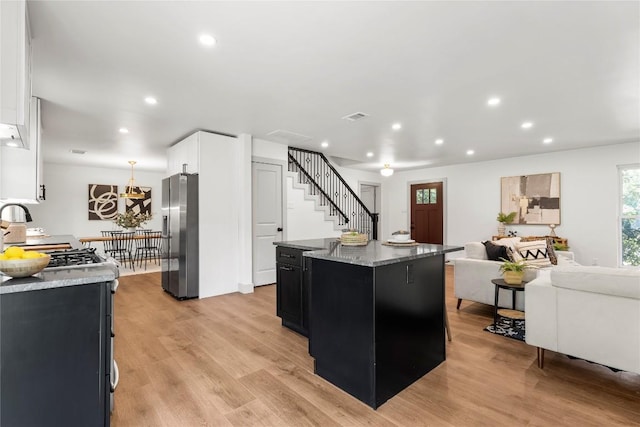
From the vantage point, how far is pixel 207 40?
2.32 m

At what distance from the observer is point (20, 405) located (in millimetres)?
1362

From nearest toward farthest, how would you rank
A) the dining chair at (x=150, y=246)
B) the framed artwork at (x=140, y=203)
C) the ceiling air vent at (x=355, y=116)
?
1. the ceiling air vent at (x=355, y=116)
2. the dining chair at (x=150, y=246)
3. the framed artwork at (x=140, y=203)

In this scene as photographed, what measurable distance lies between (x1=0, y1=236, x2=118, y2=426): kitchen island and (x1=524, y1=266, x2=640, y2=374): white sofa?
118 inches

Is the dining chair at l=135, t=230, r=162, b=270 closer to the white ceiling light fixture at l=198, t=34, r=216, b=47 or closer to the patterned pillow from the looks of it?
the white ceiling light fixture at l=198, t=34, r=216, b=47

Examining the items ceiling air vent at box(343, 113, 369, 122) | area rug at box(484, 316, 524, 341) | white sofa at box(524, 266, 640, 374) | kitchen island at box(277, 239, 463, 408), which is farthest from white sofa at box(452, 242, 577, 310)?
ceiling air vent at box(343, 113, 369, 122)

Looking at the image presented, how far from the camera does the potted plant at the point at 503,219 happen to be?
694 cm

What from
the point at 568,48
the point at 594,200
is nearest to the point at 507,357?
the point at 568,48

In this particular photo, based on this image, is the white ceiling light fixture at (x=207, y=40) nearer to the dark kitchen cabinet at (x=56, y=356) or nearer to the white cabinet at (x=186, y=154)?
the dark kitchen cabinet at (x=56, y=356)

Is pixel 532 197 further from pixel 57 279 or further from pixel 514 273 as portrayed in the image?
pixel 57 279

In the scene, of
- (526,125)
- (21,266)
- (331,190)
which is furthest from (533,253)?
(21,266)

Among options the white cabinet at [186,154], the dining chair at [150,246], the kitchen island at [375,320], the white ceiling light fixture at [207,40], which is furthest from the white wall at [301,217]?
the dining chair at [150,246]

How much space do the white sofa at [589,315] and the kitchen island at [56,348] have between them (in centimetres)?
300

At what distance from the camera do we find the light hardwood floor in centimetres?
189

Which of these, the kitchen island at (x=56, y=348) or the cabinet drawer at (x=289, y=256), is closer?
the kitchen island at (x=56, y=348)
